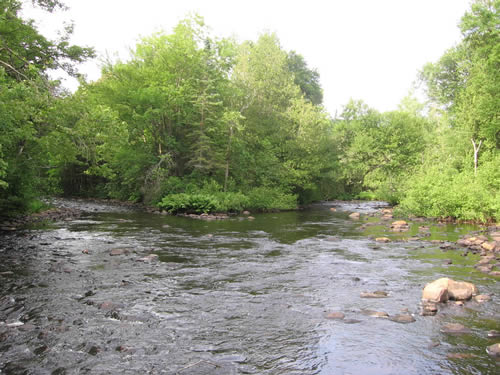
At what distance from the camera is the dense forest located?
60.4ft

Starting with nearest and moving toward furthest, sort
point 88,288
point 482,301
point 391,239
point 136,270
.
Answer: point 482,301, point 88,288, point 136,270, point 391,239

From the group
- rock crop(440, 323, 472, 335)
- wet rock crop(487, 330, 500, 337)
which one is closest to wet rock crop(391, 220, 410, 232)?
rock crop(440, 323, 472, 335)

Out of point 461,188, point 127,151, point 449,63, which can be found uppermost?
point 449,63

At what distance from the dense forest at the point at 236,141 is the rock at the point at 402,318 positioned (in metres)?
11.4

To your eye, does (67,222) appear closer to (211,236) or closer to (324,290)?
(211,236)

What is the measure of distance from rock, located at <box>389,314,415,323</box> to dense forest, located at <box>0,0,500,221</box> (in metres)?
11.4

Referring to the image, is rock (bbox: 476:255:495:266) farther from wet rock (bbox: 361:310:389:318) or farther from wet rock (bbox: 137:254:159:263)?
wet rock (bbox: 137:254:159:263)

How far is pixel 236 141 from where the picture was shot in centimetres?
2844

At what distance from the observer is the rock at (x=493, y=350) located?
5.00m

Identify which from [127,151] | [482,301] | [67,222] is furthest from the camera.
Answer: [127,151]

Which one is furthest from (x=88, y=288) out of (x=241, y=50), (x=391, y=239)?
(x=241, y=50)

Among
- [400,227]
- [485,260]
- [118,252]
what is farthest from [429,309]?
[400,227]

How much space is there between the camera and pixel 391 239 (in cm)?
1458

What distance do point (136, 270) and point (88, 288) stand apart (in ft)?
5.51
